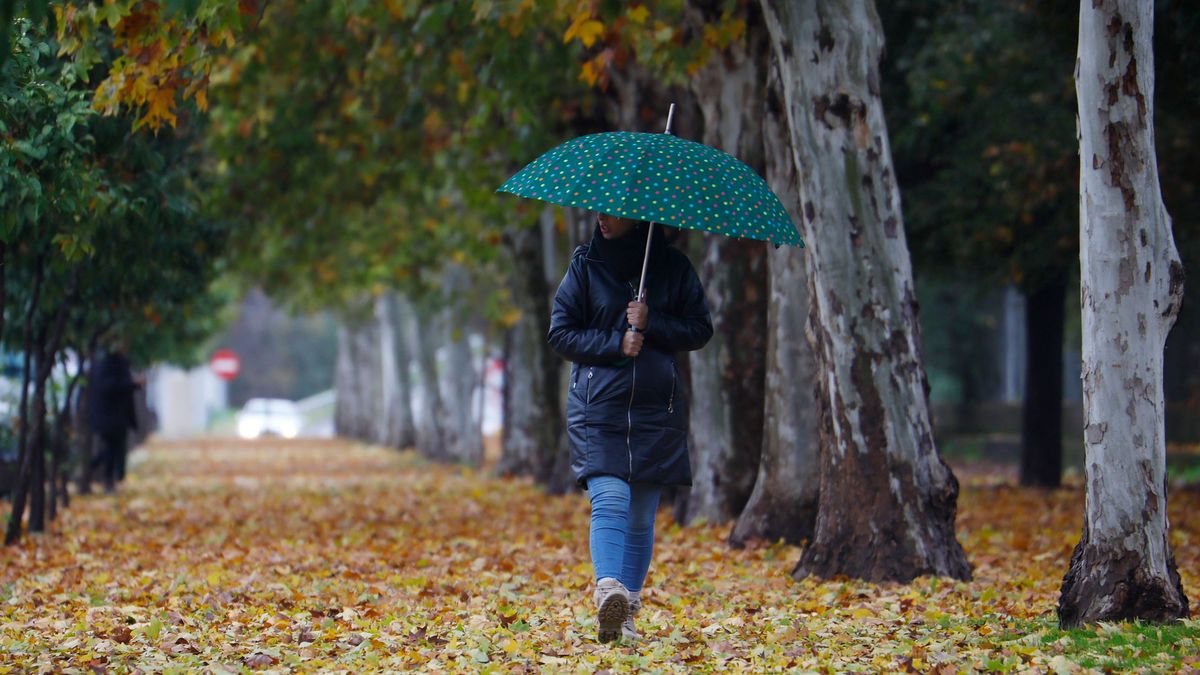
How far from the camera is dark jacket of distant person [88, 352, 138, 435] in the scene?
66.0ft

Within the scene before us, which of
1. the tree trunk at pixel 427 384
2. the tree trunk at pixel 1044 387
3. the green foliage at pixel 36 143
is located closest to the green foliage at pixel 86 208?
the green foliage at pixel 36 143

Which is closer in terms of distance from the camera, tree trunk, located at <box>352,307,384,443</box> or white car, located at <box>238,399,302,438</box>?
tree trunk, located at <box>352,307,384,443</box>

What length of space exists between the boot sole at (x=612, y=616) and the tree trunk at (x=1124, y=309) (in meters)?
2.03

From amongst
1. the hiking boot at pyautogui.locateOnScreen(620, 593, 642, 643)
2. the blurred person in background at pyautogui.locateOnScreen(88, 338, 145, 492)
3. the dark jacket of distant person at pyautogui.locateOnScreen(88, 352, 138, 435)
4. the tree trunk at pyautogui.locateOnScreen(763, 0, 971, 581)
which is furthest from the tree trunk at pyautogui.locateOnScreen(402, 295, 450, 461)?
the hiking boot at pyautogui.locateOnScreen(620, 593, 642, 643)

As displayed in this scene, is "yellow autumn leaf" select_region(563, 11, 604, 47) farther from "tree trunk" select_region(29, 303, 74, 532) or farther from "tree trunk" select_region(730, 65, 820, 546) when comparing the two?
"tree trunk" select_region(29, 303, 74, 532)

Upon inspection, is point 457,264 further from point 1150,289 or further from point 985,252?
point 1150,289

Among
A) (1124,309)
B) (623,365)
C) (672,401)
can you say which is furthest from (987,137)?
(623,365)

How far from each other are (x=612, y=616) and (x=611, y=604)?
10cm

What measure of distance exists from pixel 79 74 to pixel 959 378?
1275 inches

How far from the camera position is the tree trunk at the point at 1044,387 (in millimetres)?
20422

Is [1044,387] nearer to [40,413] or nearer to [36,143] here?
[40,413]

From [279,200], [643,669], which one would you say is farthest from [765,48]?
[279,200]

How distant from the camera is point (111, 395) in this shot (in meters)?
20.1

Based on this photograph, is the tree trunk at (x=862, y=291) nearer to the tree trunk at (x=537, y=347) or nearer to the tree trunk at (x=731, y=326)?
the tree trunk at (x=731, y=326)
